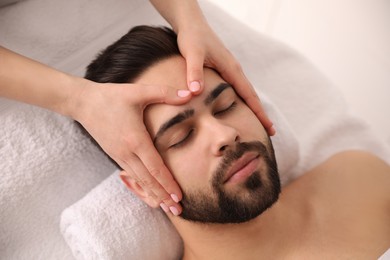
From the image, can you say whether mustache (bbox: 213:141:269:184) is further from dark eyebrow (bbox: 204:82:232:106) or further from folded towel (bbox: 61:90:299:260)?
folded towel (bbox: 61:90:299:260)

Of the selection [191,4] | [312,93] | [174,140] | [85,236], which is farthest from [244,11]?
[85,236]

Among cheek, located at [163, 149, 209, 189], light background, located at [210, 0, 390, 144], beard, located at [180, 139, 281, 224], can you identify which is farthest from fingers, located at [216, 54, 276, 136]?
light background, located at [210, 0, 390, 144]

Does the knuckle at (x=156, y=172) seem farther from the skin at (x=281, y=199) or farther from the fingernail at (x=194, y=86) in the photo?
the fingernail at (x=194, y=86)

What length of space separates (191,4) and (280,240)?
0.68 m

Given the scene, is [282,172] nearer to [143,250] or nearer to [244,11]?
[143,250]

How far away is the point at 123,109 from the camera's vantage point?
917 millimetres

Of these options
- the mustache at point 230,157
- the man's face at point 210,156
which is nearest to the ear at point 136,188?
the man's face at point 210,156

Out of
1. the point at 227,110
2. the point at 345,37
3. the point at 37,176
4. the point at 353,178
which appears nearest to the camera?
the point at 227,110

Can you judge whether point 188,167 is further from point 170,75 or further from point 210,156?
point 170,75

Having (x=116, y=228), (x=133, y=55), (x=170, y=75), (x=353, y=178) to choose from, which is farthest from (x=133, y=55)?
(x=353, y=178)

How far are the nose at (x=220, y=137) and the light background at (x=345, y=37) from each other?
0.92 metres

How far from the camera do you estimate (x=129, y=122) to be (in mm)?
915

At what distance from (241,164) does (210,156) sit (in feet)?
0.25

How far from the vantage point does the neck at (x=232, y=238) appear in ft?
3.49
